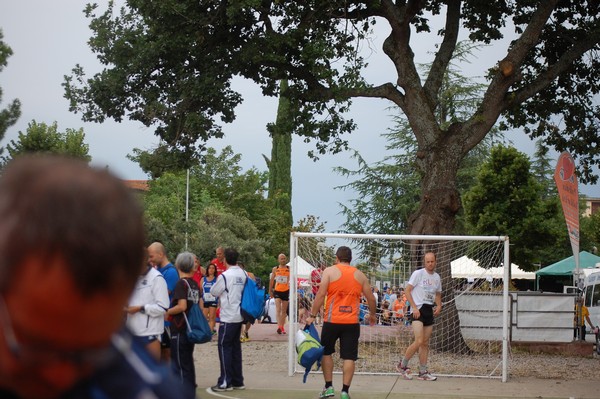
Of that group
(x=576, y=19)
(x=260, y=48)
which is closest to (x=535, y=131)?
(x=576, y=19)

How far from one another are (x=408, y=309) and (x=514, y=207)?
20.3 m

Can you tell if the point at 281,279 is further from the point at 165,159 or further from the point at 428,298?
the point at 428,298

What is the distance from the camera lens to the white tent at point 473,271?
19734mm

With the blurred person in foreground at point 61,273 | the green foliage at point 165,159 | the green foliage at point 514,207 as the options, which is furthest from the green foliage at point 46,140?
the blurred person in foreground at point 61,273

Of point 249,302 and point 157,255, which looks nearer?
point 157,255

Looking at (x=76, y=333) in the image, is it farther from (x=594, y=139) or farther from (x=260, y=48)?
(x=594, y=139)

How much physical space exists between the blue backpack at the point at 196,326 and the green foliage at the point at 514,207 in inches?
1032

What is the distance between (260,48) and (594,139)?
848cm

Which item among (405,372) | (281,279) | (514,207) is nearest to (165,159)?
(281,279)

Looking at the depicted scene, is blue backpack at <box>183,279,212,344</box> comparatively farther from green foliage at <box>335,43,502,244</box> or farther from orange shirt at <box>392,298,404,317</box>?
green foliage at <box>335,43,502,244</box>

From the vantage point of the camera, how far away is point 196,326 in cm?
1123

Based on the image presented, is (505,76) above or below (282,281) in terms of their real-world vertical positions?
above

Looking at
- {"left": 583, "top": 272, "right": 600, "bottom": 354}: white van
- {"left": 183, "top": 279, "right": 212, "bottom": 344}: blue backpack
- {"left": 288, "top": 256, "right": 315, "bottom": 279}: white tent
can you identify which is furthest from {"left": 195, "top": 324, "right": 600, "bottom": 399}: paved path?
{"left": 583, "top": 272, "right": 600, "bottom": 354}: white van

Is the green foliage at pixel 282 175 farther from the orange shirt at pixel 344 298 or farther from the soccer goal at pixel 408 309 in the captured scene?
the orange shirt at pixel 344 298
